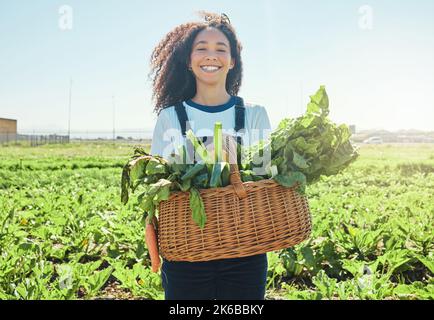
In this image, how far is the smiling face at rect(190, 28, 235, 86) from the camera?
2.13m

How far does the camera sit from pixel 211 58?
2.13 metres

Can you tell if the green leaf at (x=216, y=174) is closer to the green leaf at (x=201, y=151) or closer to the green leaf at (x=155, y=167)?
the green leaf at (x=201, y=151)

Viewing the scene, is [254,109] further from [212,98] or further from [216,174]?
[216,174]

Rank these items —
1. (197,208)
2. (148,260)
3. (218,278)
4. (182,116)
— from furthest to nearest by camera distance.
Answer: (148,260) < (182,116) < (218,278) < (197,208)

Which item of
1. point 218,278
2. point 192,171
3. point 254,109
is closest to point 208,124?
point 254,109

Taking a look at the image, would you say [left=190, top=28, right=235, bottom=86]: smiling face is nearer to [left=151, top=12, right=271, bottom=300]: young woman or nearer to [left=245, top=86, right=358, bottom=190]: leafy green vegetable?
[left=151, top=12, right=271, bottom=300]: young woman

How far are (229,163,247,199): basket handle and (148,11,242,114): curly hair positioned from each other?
799 millimetres

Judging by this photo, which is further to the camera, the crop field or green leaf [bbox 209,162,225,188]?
the crop field

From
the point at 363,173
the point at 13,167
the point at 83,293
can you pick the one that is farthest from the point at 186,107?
the point at 13,167

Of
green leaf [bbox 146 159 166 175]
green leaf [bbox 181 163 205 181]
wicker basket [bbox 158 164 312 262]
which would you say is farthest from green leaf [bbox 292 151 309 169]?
green leaf [bbox 146 159 166 175]

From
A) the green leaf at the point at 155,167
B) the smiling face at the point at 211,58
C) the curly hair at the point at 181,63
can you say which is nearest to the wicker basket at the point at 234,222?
the green leaf at the point at 155,167

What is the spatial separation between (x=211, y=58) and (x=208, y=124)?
0.30m

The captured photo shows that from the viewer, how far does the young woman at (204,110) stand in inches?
73.1
